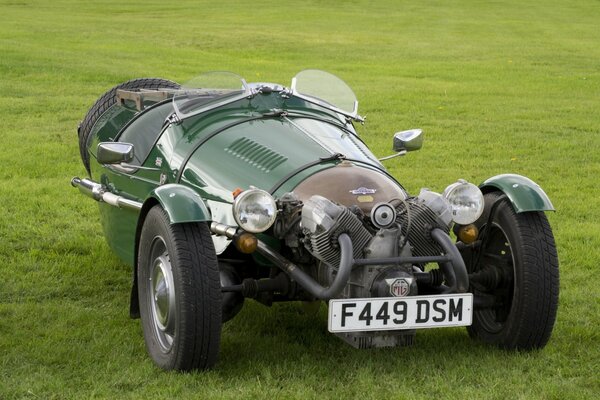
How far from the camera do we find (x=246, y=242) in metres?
5.86

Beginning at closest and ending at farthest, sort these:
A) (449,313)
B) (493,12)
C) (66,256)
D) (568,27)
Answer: (449,313)
(66,256)
(568,27)
(493,12)

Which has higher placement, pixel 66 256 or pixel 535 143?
pixel 66 256

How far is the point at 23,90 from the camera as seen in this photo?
17.9m

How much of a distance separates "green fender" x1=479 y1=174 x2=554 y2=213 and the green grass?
828 millimetres

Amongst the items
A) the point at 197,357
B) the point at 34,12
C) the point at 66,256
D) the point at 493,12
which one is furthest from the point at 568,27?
the point at 197,357

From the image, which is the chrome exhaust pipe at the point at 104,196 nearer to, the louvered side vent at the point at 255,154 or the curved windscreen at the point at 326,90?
the louvered side vent at the point at 255,154

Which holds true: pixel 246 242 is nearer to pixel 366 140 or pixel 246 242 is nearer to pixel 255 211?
pixel 255 211

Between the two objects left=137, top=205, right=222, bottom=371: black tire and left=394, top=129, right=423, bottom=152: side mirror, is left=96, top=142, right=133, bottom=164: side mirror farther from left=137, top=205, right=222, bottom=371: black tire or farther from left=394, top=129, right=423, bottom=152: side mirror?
left=394, top=129, right=423, bottom=152: side mirror

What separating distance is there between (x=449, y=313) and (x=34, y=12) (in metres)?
33.2

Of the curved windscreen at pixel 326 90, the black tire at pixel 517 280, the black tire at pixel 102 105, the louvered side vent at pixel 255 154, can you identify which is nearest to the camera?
the black tire at pixel 517 280

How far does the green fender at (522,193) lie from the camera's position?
6277mm

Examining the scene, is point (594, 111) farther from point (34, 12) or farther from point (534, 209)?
point (34, 12)

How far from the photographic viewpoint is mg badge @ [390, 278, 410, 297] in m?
5.78

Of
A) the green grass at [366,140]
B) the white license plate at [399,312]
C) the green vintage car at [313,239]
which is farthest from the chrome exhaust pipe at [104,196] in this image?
the white license plate at [399,312]
